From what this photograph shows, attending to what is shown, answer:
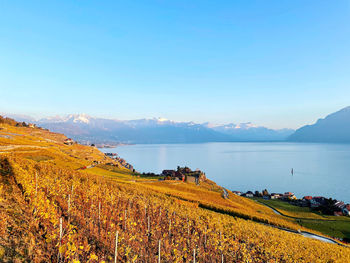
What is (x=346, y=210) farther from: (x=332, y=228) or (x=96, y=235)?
(x=96, y=235)

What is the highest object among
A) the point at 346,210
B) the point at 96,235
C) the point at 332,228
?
the point at 96,235

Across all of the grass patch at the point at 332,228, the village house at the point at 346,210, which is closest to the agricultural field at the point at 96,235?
the grass patch at the point at 332,228

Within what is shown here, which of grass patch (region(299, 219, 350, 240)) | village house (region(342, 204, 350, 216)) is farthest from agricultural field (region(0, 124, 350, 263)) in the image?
village house (region(342, 204, 350, 216))

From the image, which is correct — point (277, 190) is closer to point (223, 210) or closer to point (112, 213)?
point (223, 210)

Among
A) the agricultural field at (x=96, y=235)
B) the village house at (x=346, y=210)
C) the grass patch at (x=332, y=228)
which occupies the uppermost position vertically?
the agricultural field at (x=96, y=235)

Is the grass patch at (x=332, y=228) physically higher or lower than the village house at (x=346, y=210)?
higher

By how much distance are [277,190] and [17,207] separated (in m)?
116

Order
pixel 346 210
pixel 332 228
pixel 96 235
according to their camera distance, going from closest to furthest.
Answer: pixel 96 235
pixel 332 228
pixel 346 210

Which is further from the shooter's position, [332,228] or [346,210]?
[346,210]

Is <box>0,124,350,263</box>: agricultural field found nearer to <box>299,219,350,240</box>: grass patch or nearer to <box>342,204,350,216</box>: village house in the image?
<box>299,219,350,240</box>: grass patch

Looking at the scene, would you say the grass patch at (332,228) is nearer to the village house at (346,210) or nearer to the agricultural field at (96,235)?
the village house at (346,210)

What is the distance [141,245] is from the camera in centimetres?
1211

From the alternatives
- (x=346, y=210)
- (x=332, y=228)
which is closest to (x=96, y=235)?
(x=332, y=228)

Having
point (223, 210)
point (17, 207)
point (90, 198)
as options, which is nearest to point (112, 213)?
point (90, 198)
